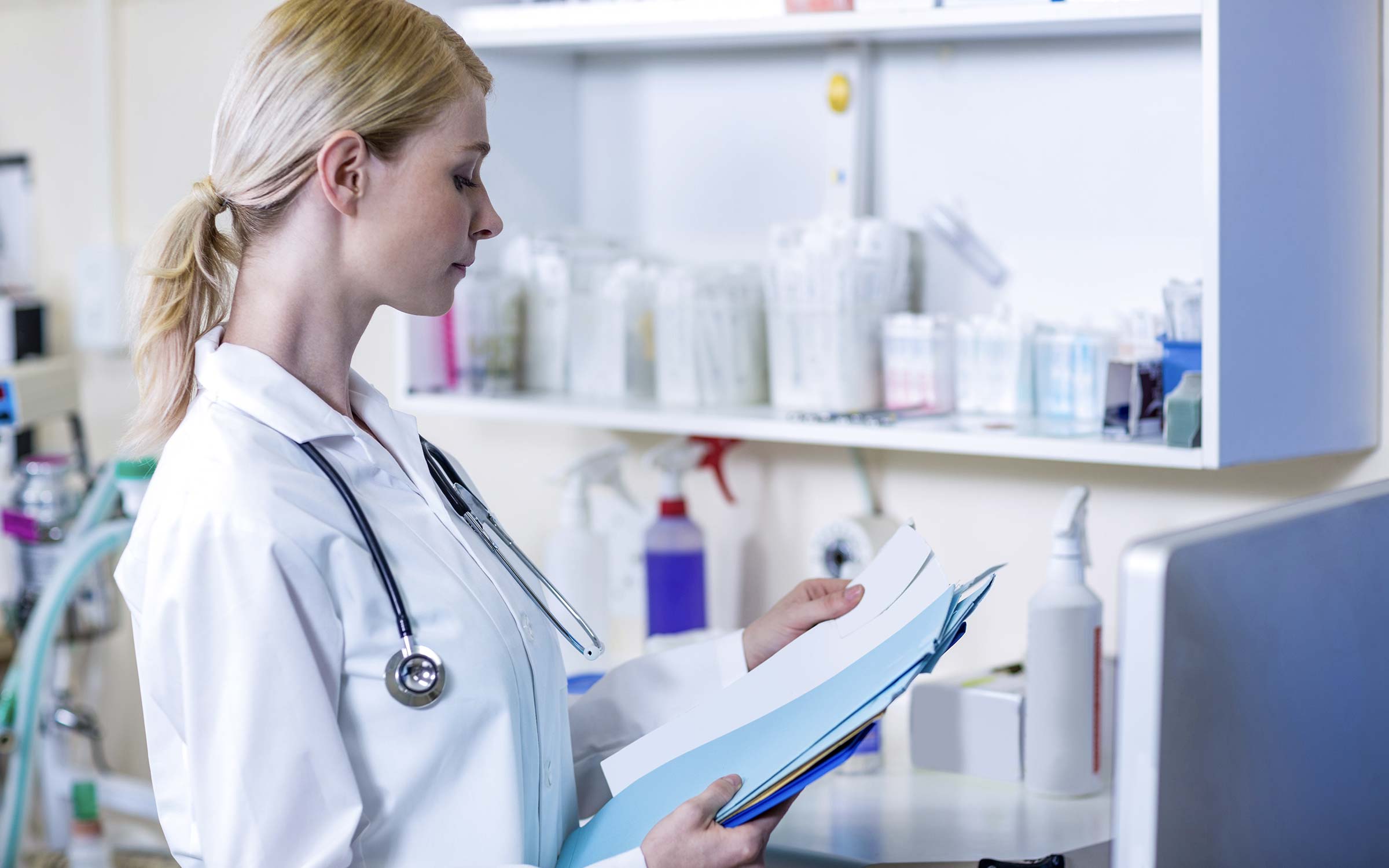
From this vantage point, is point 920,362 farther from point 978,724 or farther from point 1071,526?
point 978,724

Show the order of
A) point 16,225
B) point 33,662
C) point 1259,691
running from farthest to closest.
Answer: point 16,225 → point 33,662 → point 1259,691

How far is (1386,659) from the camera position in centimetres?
94

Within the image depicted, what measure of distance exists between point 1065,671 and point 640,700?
450 millimetres

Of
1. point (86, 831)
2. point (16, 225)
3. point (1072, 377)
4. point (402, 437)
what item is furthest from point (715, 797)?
point (16, 225)

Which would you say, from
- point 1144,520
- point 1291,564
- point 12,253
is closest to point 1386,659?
point 1291,564

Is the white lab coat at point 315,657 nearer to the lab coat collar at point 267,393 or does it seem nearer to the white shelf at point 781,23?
the lab coat collar at point 267,393

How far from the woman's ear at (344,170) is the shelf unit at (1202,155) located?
66 cm

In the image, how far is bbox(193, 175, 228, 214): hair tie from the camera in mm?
998

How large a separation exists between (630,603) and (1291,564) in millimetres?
1178

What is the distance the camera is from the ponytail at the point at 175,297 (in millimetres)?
1006

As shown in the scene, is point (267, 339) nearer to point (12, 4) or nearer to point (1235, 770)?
point (1235, 770)

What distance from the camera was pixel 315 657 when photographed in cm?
89

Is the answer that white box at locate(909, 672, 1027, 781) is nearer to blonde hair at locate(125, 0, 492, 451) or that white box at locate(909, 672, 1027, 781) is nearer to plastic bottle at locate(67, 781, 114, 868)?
blonde hair at locate(125, 0, 492, 451)

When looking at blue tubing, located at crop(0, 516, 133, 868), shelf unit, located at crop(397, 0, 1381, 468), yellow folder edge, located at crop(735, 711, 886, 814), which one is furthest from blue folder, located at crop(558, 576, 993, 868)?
blue tubing, located at crop(0, 516, 133, 868)
